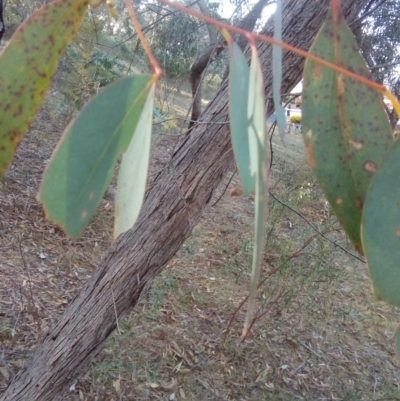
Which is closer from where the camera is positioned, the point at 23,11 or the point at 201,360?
the point at 201,360

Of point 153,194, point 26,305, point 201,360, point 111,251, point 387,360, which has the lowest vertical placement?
point 26,305

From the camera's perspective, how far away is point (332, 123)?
0.37 metres

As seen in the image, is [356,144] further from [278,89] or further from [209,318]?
[209,318]

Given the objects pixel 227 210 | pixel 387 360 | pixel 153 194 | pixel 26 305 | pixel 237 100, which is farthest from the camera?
pixel 227 210

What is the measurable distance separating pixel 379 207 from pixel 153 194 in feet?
2.57

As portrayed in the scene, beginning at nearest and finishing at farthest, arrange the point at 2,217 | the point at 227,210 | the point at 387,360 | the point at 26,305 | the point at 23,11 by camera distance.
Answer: the point at 26,305 < the point at 387,360 < the point at 2,217 < the point at 227,210 < the point at 23,11

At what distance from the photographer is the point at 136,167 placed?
1.07 feet

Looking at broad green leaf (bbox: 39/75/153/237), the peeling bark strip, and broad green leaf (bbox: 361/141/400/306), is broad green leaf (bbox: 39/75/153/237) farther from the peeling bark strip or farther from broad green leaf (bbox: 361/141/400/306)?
Answer: the peeling bark strip

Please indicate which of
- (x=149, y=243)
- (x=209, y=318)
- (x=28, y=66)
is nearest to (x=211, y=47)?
(x=209, y=318)

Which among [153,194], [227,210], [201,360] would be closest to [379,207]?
[153,194]

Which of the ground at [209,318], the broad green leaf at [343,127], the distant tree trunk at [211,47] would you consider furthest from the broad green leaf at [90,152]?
the ground at [209,318]

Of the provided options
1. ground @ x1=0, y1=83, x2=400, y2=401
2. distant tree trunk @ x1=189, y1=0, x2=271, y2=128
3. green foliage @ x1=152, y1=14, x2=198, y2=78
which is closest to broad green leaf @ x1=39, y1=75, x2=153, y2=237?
distant tree trunk @ x1=189, y1=0, x2=271, y2=128

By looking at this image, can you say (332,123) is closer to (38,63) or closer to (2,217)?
(38,63)

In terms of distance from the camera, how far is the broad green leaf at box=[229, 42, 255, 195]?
276mm
